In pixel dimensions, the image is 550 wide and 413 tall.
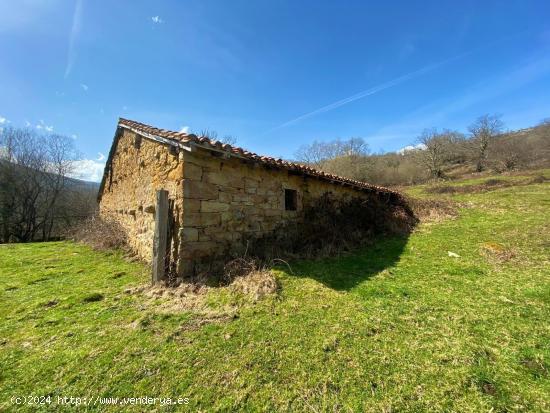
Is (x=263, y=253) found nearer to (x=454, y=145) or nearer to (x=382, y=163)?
(x=382, y=163)

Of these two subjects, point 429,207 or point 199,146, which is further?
point 429,207

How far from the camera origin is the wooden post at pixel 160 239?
16.2 feet

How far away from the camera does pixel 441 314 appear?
361 centimetres

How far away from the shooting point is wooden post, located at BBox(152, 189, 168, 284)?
16.2 feet

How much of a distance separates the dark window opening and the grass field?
231 centimetres

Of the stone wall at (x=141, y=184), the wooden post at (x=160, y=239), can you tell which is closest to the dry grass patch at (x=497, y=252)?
the stone wall at (x=141, y=184)

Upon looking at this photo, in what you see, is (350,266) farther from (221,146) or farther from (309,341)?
(221,146)

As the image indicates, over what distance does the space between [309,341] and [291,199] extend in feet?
16.0

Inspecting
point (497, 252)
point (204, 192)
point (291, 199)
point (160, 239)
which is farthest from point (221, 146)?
point (497, 252)

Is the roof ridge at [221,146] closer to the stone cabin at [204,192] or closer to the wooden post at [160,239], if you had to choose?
the stone cabin at [204,192]

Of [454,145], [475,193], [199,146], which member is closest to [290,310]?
[199,146]

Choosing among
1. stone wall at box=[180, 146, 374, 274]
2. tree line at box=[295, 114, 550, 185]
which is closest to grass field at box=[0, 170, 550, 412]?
stone wall at box=[180, 146, 374, 274]

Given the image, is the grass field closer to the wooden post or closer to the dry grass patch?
the dry grass patch

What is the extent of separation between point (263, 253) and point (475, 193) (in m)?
16.4
